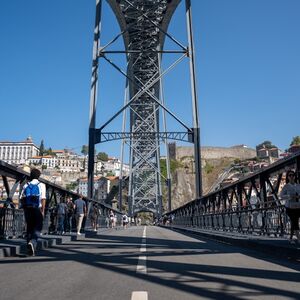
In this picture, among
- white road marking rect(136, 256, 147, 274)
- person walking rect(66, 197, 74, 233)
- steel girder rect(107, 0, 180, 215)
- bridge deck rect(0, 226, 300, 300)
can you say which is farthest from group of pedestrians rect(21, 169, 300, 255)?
steel girder rect(107, 0, 180, 215)

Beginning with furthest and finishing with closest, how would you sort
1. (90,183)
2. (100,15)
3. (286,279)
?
(100,15) < (90,183) < (286,279)

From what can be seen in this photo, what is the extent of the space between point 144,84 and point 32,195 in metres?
36.4

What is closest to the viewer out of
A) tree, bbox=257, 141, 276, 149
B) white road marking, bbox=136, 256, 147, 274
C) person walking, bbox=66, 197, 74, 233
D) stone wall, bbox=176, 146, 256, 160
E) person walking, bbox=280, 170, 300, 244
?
white road marking, bbox=136, 256, 147, 274

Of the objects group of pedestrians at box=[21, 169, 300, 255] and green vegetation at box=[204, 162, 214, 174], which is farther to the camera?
green vegetation at box=[204, 162, 214, 174]

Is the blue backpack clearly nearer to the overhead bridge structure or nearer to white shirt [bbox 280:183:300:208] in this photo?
white shirt [bbox 280:183:300:208]

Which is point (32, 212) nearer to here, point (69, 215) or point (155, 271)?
point (155, 271)

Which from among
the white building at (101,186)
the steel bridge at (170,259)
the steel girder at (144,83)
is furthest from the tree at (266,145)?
the steel bridge at (170,259)

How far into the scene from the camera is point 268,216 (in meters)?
9.95

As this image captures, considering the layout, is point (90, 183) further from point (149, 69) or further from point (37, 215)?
point (149, 69)

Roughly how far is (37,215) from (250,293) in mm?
4306

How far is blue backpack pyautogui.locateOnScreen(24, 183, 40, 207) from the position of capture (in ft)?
22.5

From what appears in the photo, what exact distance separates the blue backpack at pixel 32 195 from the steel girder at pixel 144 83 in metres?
18.8

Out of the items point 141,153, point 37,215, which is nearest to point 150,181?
point 141,153

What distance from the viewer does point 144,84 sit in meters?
42.4
